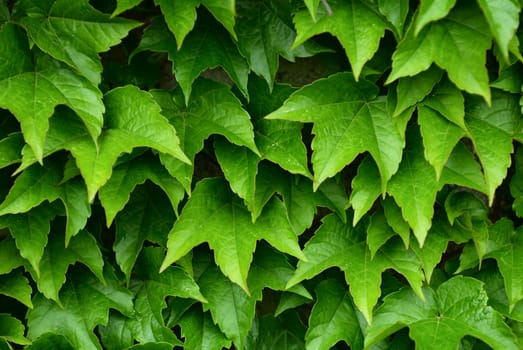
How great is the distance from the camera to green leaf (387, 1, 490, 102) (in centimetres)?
113

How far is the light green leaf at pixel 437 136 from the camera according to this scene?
1.19 meters

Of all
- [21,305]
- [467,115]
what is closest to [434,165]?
[467,115]

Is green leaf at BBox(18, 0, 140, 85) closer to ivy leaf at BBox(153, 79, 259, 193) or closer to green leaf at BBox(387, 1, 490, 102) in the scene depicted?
ivy leaf at BBox(153, 79, 259, 193)

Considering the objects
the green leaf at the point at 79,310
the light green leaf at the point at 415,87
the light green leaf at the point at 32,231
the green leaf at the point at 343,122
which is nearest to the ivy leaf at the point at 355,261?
the green leaf at the point at 343,122

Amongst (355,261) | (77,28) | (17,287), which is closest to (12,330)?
(17,287)

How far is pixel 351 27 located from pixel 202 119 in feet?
1.23

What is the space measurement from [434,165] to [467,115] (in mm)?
178

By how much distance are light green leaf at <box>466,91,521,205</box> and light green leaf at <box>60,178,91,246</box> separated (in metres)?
0.83

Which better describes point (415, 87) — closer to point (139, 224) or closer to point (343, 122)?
point (343, 122)

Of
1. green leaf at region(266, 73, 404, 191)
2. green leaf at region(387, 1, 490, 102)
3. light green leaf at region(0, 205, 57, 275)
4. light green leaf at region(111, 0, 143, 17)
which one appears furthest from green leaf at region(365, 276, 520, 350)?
light green leaf at region(111, 0, 143, 17)

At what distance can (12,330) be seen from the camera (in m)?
1.36

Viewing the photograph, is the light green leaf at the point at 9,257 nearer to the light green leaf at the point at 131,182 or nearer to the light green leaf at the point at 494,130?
the light green leaf at the point at 131,182

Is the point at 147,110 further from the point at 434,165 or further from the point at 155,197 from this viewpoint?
the point at 434,165

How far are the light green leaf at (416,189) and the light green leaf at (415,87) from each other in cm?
11
